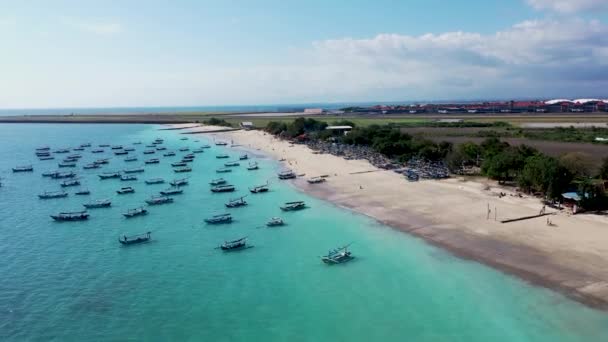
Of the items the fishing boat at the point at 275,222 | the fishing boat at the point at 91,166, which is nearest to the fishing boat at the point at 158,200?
the fishing boat at the point at 275,222

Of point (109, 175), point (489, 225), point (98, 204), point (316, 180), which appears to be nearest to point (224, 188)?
point (316, 180)

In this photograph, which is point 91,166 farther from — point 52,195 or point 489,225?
point 489,225

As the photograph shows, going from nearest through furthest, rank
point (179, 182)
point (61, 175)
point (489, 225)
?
point (489, 225) < point (179, 182) < point (61, 175)

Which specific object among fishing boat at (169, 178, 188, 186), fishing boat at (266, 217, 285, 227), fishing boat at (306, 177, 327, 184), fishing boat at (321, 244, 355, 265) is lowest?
fishing boat at (321, 244, 355, 265)

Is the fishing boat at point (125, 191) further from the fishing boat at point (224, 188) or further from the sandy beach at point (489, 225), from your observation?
the sandy beach at point (489, 225)

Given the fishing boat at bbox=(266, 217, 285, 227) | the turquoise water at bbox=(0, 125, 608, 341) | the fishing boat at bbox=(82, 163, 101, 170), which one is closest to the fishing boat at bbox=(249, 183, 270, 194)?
the turquoise water at bbox=(0, 125, 608, 341)

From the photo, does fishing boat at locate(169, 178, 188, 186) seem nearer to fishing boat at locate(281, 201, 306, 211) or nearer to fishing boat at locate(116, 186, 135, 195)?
fishing boat at locate(116, 186, 135, 195)
